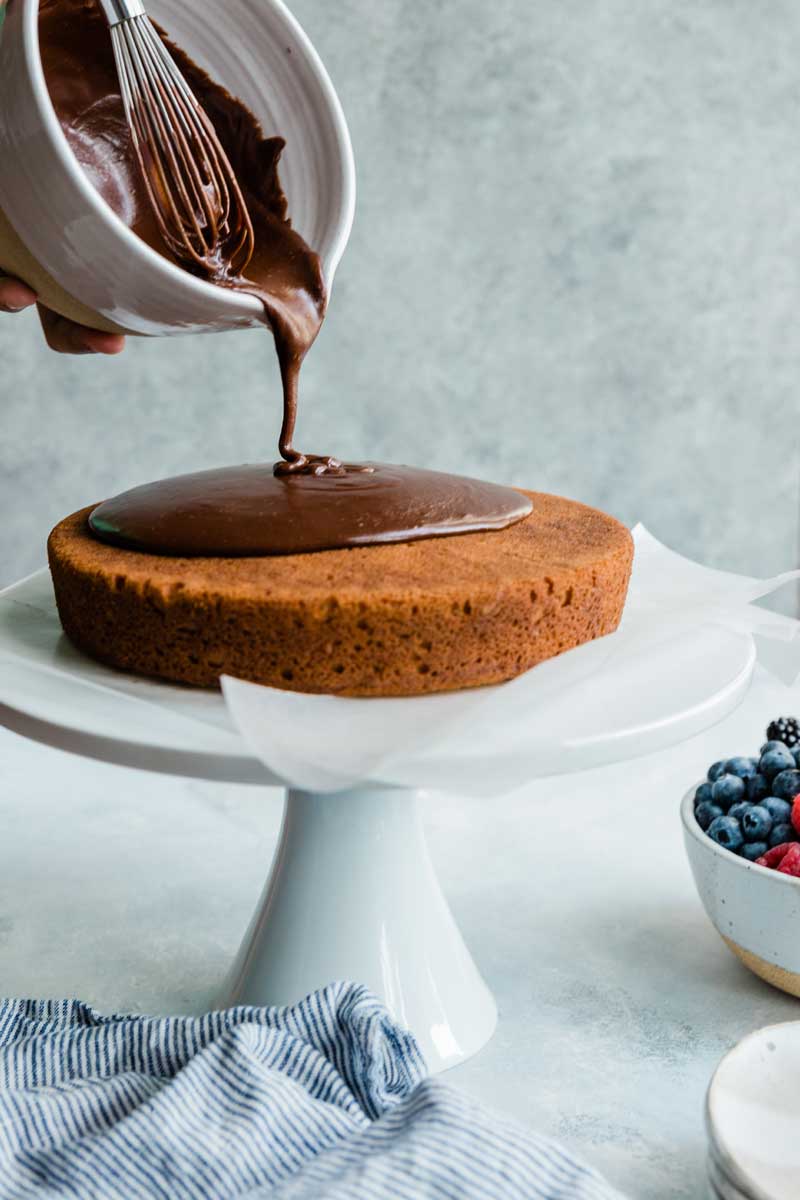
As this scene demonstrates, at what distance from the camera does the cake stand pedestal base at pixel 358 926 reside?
46.6 inches

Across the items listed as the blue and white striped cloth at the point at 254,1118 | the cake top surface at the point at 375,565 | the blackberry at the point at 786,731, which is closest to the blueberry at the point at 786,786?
the blackberry at the point at 786,731

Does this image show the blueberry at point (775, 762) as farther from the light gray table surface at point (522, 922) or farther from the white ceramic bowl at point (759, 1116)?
the white ceramic bowl at point (759, 1116)

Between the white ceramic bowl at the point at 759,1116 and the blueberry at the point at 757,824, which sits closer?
the white ceramic bowl at the point at 759,1116

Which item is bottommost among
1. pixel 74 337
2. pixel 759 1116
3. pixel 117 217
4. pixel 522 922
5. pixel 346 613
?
pixel 522 922

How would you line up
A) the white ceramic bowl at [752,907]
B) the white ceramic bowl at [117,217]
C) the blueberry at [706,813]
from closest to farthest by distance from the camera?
1. the white ceramic bowl at [117,217]
2. the white ceramic bowl at [752,907]
3. the blueberry at [706,813]

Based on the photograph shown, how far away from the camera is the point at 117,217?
102cm

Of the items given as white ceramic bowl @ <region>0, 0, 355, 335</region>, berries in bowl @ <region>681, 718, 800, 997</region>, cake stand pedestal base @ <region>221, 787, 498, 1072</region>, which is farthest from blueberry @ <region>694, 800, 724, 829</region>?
white ceramic bowl @ <region>0, 0, 355, 335</region>

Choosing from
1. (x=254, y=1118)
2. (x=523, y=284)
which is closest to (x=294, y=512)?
(x=254, y=1118)

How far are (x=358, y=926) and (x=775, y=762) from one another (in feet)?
1.42

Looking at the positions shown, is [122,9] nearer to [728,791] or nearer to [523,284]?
[728,791]

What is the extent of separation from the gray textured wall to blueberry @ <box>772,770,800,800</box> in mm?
1490

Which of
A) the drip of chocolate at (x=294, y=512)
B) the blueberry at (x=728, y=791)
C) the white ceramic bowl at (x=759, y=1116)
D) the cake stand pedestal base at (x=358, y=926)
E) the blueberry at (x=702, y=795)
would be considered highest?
the drip of chocolate at (x=294, y=512)

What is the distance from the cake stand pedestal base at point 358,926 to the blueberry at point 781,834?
0.30 metres

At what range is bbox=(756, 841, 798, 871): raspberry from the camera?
1.16 m
